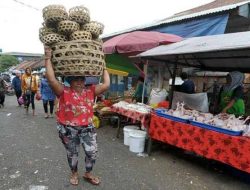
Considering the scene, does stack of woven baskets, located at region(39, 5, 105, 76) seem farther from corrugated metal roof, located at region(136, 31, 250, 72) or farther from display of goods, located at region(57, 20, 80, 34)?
corrugated metal roof, located at region(136, 31, 250, 72)

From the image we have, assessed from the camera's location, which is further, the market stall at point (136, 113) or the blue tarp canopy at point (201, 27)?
the blue tarp canopy at point (201, 27)

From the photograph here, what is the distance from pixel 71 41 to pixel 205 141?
2.87 m

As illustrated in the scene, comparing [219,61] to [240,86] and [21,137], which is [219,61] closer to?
[240,86]

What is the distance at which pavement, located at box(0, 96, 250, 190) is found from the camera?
4266 millimetres

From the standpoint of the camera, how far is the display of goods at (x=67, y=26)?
11.1 ft

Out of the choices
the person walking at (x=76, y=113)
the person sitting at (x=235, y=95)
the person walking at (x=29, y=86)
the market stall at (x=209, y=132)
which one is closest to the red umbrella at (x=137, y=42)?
the market stall at (x=209, y=132)

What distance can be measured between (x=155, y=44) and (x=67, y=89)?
409 cm

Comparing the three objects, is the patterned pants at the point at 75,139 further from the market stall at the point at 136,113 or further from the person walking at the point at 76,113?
the market stall at the point at 136,113

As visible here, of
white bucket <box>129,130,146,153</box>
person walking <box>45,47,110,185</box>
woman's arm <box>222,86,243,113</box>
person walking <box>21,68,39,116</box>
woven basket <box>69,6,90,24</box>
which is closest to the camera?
woven basket <box>69,6,90,24</box>

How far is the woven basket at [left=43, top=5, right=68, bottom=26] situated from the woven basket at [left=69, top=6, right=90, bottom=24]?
9 centimetres

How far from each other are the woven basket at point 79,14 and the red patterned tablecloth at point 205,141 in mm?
2721

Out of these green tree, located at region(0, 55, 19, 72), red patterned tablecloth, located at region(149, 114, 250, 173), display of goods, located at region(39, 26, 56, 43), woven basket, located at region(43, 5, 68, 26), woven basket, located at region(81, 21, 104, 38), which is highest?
woven basket, located at region(43, 5, 68, 26)

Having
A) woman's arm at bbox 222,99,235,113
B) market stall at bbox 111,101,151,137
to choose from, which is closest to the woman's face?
market stall at bbox 111,101,151,137

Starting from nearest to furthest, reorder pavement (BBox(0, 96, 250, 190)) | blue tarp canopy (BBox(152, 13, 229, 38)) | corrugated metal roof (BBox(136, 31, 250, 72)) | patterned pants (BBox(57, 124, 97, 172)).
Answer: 1. patterned pants (BBox(57, 124, 97, 172))
2. pavement (BBox(0, 96, 250, 190))
3. corrugated metal roof (BBox(136, 31, 250, 72))
4. blue tarp canopy (BBox(152, 13, 229, 38))
